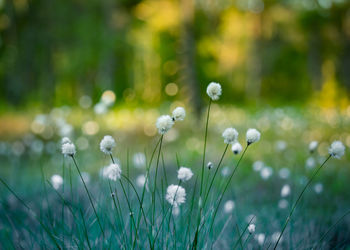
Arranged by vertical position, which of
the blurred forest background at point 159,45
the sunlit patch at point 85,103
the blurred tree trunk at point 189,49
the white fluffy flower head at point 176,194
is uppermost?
the blurred forest background at point 159,45

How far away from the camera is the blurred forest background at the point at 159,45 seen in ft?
38.2

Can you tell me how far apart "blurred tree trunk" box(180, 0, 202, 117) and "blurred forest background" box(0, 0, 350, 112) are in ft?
0.08

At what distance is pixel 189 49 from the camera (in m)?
8.20

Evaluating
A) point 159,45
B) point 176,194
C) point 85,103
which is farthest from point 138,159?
point 159,45

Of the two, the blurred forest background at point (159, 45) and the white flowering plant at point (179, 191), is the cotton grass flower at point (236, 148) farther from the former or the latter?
the blurred forest background at point (159, 45)

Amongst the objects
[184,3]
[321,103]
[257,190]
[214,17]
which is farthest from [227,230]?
[214,17]

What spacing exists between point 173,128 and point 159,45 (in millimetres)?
13025

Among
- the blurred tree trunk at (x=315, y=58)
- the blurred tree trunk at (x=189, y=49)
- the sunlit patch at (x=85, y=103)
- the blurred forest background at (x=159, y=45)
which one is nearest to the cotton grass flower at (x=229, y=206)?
the sunlit patch at (x=85, y=103)

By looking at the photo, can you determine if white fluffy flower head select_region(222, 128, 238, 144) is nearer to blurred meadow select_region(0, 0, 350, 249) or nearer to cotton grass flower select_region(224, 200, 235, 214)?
blurred meadow select_region(0, 0, 350, 249)

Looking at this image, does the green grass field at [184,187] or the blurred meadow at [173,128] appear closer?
the green grass field at [184,187]

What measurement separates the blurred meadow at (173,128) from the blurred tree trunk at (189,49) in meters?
0.03

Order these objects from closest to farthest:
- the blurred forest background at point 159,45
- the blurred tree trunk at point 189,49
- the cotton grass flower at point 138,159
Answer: the cotton grass flower at point 138,159
the blurred tree trunk at point 189,49
the blurred forest background at point 159,45

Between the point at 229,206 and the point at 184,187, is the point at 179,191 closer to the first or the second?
the point at 229,206

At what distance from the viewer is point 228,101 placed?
59.4 feet
